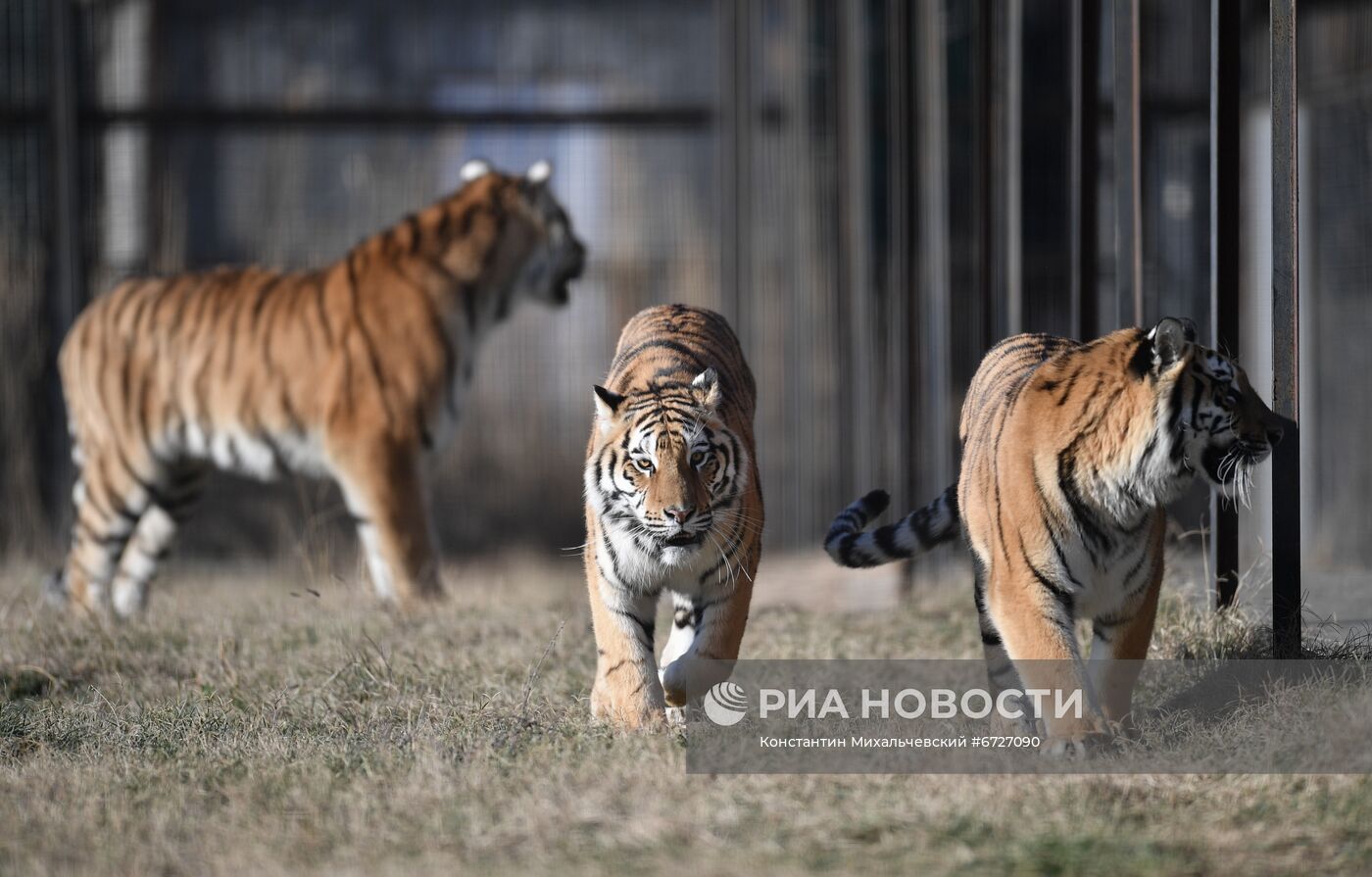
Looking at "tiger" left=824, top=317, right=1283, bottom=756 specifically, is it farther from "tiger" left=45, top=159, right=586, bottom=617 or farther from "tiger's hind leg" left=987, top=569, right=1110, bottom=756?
"tiger" left=45, top=159, right=586, bottom=617

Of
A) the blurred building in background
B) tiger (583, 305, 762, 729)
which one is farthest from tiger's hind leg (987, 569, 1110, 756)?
the blurred building in background

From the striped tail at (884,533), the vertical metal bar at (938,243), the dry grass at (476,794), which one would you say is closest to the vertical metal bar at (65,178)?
the dry grass at (476,794)

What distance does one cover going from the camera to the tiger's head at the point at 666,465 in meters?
3.33

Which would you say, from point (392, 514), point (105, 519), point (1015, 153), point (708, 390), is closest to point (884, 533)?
point (708, 390)

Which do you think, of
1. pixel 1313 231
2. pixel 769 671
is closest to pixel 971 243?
pixel 1313 231

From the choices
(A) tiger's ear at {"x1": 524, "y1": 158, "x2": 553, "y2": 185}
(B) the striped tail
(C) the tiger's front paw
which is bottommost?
(C) the tiger's front paw

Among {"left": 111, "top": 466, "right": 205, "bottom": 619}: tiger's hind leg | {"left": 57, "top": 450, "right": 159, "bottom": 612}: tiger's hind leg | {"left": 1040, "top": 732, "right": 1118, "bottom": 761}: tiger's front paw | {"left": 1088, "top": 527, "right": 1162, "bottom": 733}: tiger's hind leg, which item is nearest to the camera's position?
{"left": 1040, "top": 732, "right": 1118, "bottom": 761}: tiger's front paw

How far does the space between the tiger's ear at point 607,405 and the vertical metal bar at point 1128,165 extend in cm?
176

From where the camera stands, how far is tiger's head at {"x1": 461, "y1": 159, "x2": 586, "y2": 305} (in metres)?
6.32

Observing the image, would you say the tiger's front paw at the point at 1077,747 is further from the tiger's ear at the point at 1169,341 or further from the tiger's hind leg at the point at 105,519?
the tiger's hind leg at the point at 105,519

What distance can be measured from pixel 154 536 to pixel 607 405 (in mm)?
3462

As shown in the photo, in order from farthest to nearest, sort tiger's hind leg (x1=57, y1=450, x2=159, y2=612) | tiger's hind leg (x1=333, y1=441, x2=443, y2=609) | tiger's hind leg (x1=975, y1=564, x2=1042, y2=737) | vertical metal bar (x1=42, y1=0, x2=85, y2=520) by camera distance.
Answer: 1. vertical metal bar (x1=42, y1=0, x2=85, y2=520)
2. tiger's hind leg (x1=57, y1=450, x2=159, y2=612)
3. tiger's hind leg (x1=333, y1=441, x2=443, y2=609)
4. tiger's hind leg (x1=975, y1=564, x2=1042, y2=737)

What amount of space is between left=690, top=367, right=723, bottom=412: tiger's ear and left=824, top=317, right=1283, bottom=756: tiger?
640 millimetres

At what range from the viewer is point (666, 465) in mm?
3346
